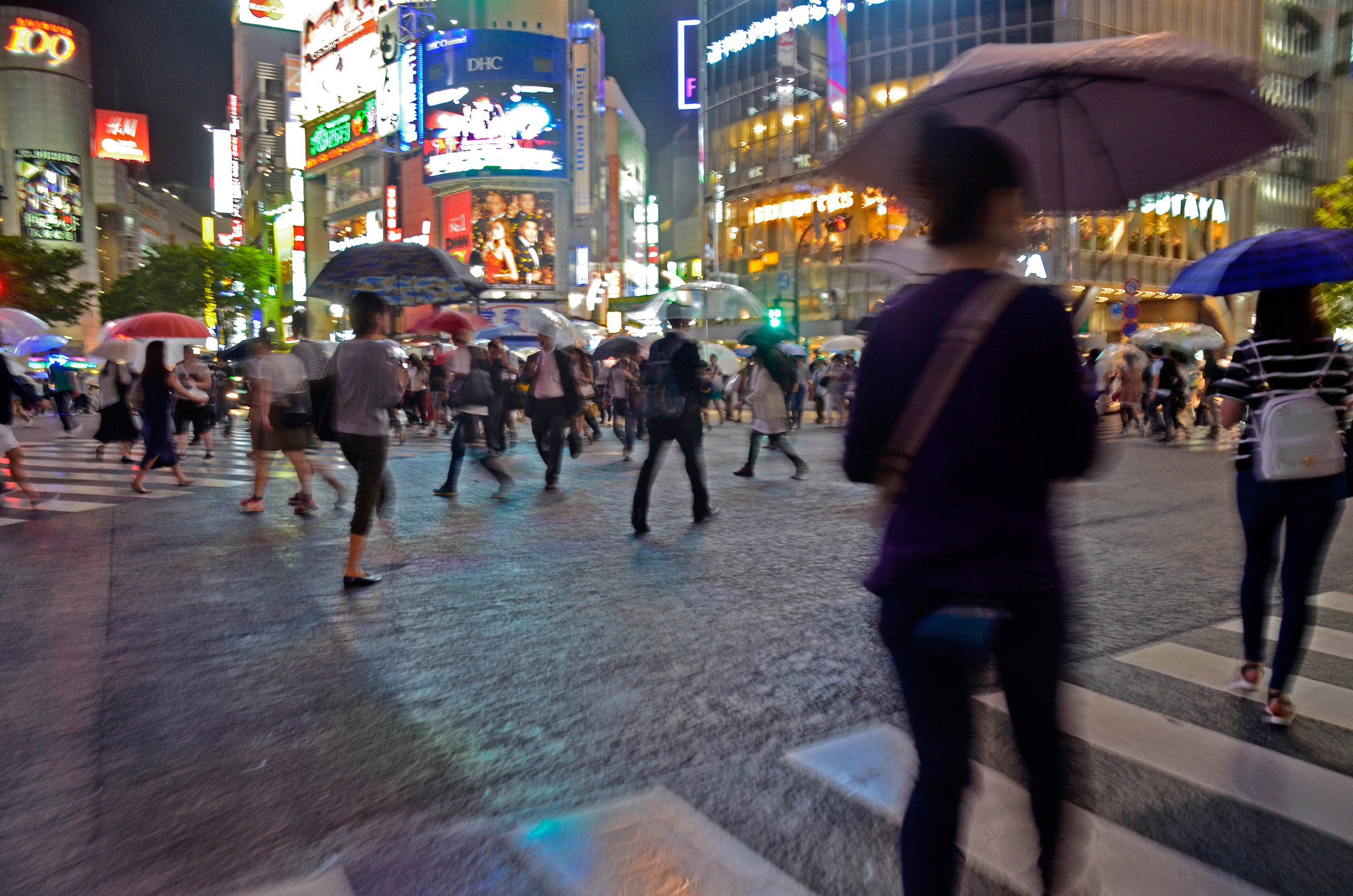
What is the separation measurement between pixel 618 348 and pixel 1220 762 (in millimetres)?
15705

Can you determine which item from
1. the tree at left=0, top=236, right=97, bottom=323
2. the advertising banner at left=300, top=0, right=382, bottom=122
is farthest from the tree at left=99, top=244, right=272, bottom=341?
the tree at left=0, top=236, right=97, bottom=323

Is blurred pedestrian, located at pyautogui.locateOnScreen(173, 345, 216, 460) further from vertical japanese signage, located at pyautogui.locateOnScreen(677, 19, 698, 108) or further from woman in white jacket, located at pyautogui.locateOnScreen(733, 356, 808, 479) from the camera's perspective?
vertical japanese signage, located at pyautogui.locateOnScreen(677, 19, 698, 108)

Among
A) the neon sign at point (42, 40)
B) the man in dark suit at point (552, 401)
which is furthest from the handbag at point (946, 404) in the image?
the neon sign at point (42, 40)

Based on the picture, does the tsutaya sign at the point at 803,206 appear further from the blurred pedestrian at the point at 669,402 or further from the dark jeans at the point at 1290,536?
the dark jeans at the point at 1290,536

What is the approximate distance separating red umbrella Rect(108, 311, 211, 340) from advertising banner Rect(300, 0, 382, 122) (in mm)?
60429

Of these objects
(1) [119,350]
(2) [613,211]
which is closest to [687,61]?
(2) [613,211]

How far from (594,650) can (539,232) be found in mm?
56855

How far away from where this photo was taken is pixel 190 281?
66.3 meters

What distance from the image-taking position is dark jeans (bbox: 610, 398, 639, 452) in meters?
14.7

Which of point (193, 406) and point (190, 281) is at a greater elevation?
point (190, 281)

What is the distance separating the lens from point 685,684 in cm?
403

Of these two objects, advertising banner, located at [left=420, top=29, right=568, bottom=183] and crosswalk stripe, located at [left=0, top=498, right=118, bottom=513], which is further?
advertising banner, located at [left=420, top=29, right=568, bottom=183]

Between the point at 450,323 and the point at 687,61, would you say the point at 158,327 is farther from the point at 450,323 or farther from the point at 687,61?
the point at 687,61

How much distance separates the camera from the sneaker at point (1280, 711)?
3.58 m
